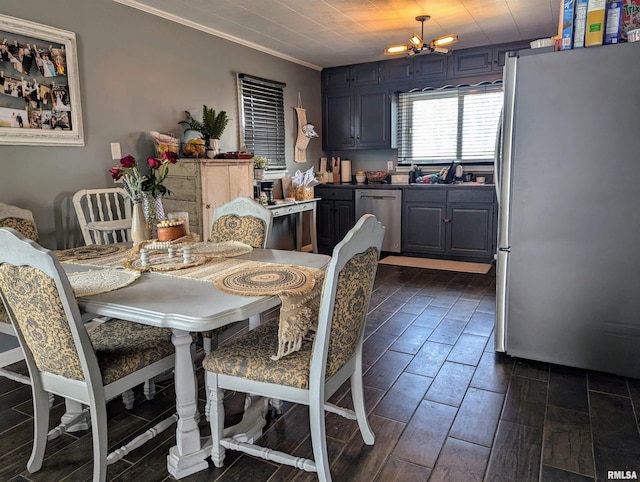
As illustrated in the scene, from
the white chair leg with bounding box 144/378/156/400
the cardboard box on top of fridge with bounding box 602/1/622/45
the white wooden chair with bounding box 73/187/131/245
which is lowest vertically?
the white chair leg with bounding box 144/378/156/400

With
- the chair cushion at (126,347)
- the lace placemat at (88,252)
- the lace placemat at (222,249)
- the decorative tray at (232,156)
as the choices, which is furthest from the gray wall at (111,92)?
the chair cushion at (126,347)

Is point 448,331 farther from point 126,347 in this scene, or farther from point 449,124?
point 449,124

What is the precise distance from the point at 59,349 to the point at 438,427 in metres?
1.54

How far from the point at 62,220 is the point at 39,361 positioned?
5.68 ft

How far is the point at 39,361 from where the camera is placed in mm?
1590

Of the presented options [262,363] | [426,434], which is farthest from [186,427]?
[426,434]

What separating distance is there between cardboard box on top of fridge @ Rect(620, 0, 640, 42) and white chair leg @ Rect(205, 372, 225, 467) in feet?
8.25

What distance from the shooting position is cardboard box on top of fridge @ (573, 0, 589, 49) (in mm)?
2262

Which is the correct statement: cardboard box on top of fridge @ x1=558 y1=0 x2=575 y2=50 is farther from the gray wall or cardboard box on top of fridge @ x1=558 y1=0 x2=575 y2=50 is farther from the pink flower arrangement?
the gray wall

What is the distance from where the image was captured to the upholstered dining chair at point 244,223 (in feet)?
8.52

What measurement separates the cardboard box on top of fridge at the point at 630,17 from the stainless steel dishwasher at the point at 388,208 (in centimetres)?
316

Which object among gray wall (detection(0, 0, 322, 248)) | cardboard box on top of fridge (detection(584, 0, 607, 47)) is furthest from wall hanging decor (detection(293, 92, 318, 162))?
cardboard box on top of fridge (detection(584, 0, 607, 47))

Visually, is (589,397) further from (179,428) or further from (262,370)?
(179,428)

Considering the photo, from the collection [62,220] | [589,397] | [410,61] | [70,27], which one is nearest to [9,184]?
[62,220]
